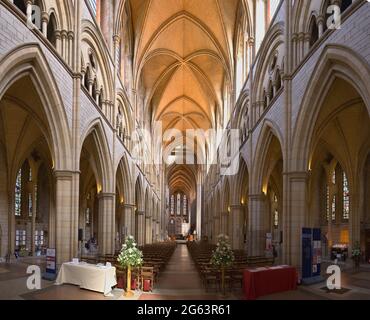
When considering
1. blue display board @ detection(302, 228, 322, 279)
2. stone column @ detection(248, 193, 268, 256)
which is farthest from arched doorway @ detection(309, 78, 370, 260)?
stone column @ detection(248, 193, 268, 256)

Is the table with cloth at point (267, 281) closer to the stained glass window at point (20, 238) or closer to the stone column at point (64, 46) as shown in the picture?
the stone column at point (64, 46)

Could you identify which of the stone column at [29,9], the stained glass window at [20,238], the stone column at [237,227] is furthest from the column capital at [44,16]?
the stone column at [237,227]

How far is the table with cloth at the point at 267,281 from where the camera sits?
12633 millimetres

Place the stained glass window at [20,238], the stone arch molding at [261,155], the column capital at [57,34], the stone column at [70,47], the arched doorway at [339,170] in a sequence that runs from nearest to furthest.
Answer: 1. the column capital at [57,34]
2. the stone column at [70,47]
3. the arched doorway at [339,170]
4. the stone arch molding at [261,155]
5. the stained glass window at [20,238]

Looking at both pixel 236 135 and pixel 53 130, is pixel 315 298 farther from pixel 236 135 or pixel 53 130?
pixel 236 135

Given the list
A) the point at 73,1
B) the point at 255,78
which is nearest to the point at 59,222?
the point at 73,1

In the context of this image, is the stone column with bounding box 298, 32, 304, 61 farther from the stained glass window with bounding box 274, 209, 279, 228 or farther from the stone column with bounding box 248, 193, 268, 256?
the stained glass window with bounding box 274, 209, 279, 228

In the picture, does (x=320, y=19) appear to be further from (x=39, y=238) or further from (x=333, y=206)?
(x=39, y=238)

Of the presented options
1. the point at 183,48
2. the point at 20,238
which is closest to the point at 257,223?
the point at 20,238

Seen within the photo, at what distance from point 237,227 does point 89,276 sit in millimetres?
19901

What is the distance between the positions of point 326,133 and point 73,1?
53.2 feet

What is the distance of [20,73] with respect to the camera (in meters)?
13.1

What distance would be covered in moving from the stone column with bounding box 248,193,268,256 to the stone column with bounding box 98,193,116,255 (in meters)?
8.77

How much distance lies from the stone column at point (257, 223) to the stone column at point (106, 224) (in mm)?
8774
